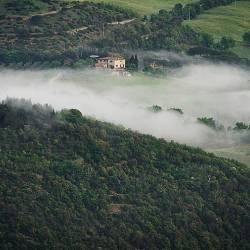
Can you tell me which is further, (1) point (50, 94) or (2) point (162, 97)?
(2) point (162, 97)

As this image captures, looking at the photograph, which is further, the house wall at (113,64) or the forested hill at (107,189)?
the house wall at (113,64)

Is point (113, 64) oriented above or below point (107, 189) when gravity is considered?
below

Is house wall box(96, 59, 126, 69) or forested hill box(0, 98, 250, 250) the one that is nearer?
forested hill box(0, 98, 250, 250)

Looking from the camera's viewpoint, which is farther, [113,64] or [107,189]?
[113,64]

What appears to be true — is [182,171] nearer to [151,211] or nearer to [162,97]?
[151,211]

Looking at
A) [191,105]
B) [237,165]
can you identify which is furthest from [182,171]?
[191,105]

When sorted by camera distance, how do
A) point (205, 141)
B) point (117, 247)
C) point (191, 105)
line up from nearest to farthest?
point (117, 247)
point (205, 141)
point (191, 105)

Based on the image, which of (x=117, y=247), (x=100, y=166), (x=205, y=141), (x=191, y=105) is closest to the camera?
(x=117, y=247)
